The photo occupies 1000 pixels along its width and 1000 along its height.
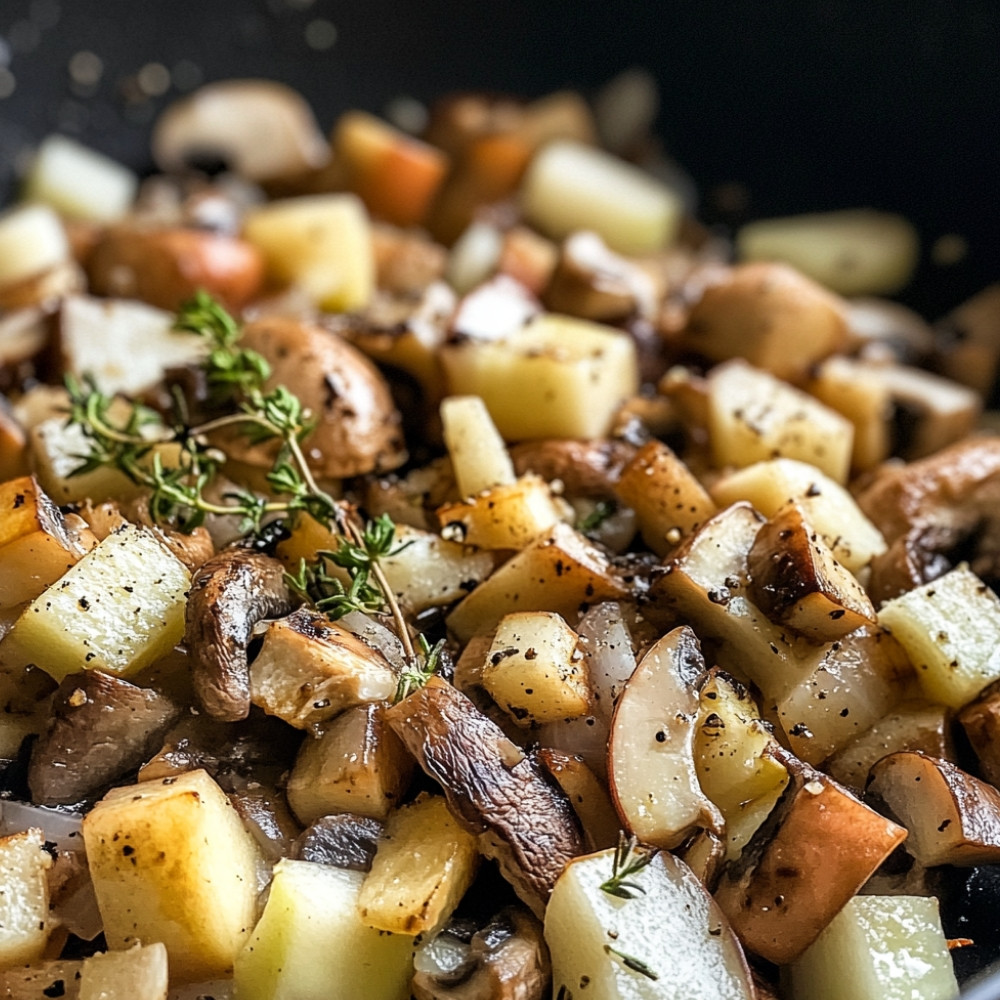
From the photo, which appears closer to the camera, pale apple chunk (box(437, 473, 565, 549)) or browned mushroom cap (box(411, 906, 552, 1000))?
browned mushroom cap (box(411, 906, 552, 1000))

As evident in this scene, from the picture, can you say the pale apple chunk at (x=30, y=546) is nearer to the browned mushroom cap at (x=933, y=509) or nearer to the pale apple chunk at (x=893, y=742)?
the pale apple chunk at (x=893, y=742)

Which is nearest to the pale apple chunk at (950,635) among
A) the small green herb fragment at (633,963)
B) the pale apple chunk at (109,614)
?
the small green herb fragment at (633,963)

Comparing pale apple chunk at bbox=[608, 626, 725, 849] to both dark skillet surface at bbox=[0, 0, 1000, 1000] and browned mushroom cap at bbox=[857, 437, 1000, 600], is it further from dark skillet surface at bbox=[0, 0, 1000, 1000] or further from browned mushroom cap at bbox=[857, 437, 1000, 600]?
dark skillet surface at bbox=[0, 0, 1000, 1000]

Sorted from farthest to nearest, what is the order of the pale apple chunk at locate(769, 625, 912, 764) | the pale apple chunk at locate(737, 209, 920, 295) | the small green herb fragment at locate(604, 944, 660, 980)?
the pale apple chunk at locate(737, 209, 920, 295) < the pale apple chunk at locate(769, 625, 912, 764) < the small green herb fragment at locate(604, 944, 660, 980)

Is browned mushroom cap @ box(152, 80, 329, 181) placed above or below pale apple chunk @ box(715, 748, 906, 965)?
above

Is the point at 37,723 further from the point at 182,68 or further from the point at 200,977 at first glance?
the point at 182,68

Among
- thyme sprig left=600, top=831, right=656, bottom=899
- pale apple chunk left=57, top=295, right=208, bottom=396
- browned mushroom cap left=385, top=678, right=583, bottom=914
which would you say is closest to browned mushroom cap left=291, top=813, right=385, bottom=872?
browned mushroom cap left=385, top=678, right=583, bottom=914

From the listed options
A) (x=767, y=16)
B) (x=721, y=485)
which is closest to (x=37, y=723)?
(x=721, y=485)
